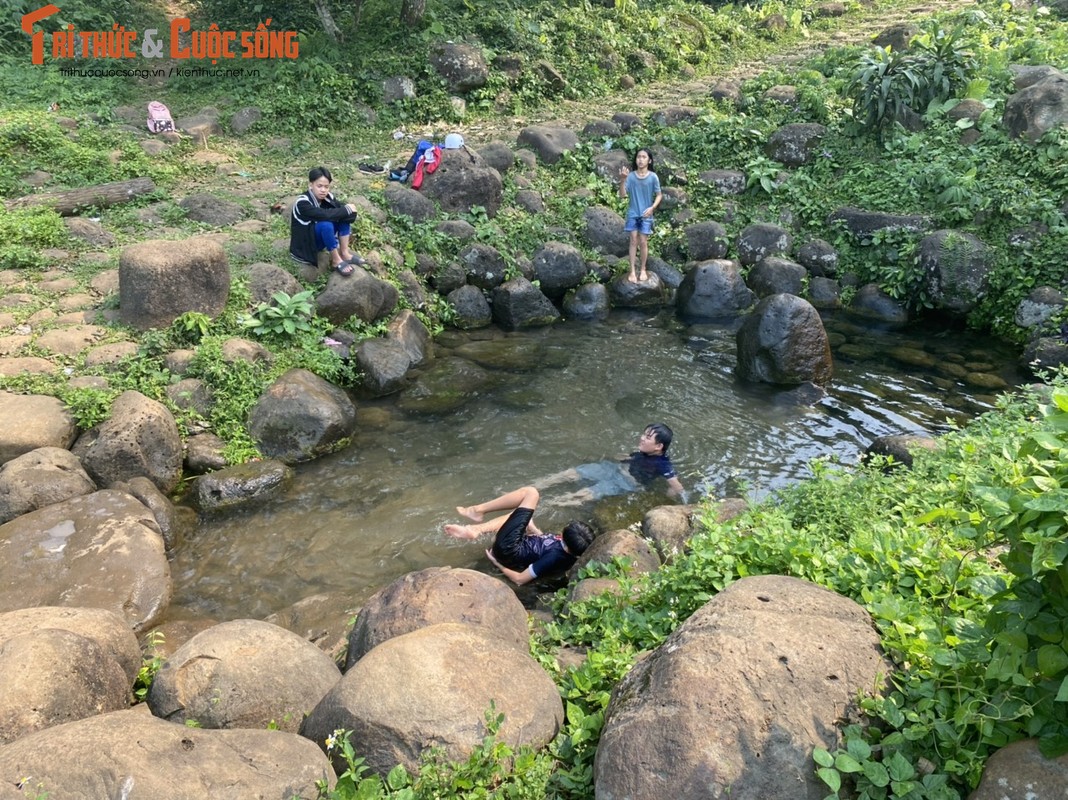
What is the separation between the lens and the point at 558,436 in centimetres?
898

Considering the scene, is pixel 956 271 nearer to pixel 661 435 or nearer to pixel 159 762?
pixel 661 435

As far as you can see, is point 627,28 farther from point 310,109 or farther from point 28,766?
point 28,766

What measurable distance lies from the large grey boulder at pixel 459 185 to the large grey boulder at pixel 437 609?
30.4 feet

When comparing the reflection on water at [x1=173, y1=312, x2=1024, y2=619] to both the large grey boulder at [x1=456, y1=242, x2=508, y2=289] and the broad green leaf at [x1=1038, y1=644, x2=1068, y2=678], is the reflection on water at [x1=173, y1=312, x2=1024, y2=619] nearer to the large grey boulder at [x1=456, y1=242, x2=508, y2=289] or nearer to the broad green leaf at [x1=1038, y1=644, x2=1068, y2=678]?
the large grey boulder at [x1=456, y1=242, x2=508, y2=289]

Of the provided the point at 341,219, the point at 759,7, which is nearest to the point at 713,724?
the point at 341,219

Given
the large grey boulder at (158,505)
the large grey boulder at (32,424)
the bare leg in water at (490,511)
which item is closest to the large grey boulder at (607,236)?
the bare leg in water at (490,511)

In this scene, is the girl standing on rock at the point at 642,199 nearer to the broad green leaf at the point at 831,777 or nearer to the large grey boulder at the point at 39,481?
the large grey boulder at the point at 39,481

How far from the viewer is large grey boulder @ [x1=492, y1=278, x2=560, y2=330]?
1208cm

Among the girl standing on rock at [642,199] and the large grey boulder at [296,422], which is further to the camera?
the girl standing on rock at [642,199]

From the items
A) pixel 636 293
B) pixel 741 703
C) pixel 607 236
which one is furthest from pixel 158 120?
pixel 741 703

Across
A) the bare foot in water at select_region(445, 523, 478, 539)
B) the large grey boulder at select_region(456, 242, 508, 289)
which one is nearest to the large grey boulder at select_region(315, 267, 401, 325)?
the large grey boulder at select_region(456, 242, 508, 289)

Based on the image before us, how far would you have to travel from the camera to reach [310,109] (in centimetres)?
1594

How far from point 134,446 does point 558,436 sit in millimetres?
4426

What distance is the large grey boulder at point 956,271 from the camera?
1194 centimetres
